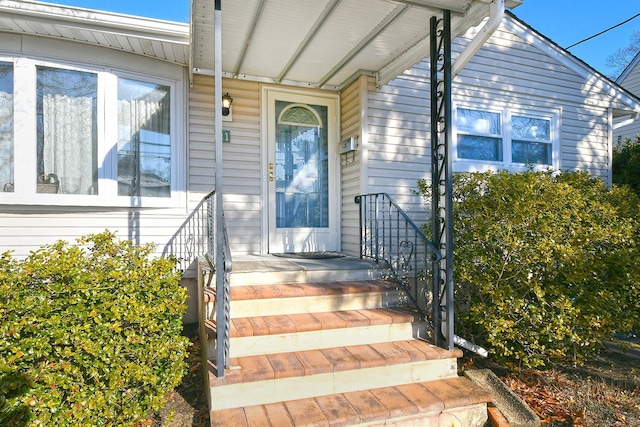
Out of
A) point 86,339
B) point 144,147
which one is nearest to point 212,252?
A: point 144,147

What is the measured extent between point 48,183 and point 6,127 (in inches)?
25.7

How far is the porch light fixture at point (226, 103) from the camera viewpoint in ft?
15.2

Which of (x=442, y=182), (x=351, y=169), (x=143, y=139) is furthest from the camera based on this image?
(x=351, y=169)

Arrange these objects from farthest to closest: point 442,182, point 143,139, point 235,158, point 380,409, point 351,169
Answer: point 351,169, point 235,158, point 143,139, point 442,182, point 380,409

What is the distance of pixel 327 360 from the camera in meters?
2.81

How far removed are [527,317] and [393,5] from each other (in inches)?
112

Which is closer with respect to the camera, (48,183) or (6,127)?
(6,127)

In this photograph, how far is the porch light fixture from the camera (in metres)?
4.62

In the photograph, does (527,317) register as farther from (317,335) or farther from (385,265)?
(317,335)

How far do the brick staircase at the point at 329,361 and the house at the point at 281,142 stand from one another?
2 centimetres

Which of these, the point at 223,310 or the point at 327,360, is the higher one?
the point at 223,310

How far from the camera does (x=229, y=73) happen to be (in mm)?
4723

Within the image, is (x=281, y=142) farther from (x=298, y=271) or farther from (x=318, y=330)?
(x=318, y=330)

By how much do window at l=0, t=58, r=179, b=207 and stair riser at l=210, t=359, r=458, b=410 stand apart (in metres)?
2.57
